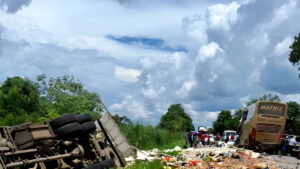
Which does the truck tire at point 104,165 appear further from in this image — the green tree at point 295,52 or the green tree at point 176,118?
the green tree at point 176,118

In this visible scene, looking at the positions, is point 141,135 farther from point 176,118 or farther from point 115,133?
point 176,118

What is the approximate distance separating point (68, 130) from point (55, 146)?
637mm

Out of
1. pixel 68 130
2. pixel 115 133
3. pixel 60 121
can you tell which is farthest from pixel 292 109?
pixel 60 121

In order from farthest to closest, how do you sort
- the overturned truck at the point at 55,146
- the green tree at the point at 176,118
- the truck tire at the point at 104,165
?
the green tree at the point at 176,118 < the truck tire at the point at 104,165 < the overturned truck at the point at 55,146

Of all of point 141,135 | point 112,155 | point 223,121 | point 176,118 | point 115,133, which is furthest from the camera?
point 223,121

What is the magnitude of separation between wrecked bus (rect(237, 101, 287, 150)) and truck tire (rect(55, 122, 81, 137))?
16313 mm

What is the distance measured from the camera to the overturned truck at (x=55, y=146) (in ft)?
34.1

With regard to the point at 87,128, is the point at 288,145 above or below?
above

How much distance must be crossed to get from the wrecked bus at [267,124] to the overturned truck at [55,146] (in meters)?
13.7

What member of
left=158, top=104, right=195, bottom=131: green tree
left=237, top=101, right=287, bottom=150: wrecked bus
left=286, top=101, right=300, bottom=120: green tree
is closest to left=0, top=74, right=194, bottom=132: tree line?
left=237, top=101, right=287, bottom=150: wrecked bus

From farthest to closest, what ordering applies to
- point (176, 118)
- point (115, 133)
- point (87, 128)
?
1. point (176, 118)
2. point (115, 133)
3. point (87, 128)

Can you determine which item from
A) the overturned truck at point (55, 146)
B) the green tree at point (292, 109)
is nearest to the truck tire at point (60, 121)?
the overturned truck at point (55, 146)

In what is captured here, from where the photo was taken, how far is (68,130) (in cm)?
1207

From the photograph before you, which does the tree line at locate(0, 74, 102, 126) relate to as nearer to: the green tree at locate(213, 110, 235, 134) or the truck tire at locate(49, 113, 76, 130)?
the truck tire at locate(49, 113, 76, 130)
